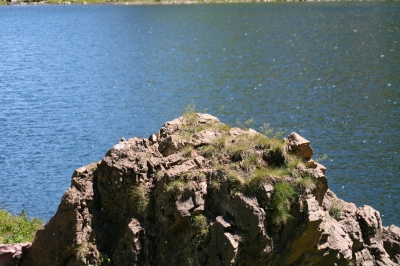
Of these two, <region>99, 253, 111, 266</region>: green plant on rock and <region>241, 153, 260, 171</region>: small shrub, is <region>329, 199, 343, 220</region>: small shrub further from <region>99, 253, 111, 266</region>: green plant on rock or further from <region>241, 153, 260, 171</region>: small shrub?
<region>99, 253, 111, 266</region>: green plant on rock

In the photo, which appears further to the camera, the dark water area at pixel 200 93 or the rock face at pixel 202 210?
the dark water area at pixel 200 93

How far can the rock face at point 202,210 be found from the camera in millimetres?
12289

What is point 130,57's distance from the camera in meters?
56.6

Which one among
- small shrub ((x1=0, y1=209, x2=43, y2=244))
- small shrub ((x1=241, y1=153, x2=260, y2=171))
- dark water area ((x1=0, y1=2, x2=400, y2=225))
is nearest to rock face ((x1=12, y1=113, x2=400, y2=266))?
small shrub ((x1=241, y1=153, x2=260, y2=171))

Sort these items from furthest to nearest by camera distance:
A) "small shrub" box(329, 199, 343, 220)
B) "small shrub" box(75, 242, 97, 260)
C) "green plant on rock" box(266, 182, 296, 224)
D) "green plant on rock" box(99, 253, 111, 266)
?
"small shrub" box(329, 199, 343, 220)
"green plant on rock" box(99, 253, 111, 266)
"small shrub" box(75, 242, 97, 260)
"green plant on rock" box(266, 182, 296, 224)

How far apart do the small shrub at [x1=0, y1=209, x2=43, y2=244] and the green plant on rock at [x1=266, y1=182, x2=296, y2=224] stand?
7503 mm

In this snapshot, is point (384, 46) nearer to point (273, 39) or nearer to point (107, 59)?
point (273, 39)

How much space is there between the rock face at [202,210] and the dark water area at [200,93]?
27.2 feet

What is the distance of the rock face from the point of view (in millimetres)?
12289

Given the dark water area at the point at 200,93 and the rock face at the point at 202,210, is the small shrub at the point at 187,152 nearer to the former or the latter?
the rock face at the point at 202,210

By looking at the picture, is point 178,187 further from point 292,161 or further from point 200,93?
point 200,93

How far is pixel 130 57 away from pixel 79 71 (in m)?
7.67

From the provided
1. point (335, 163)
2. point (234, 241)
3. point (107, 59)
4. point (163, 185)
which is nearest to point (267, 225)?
point (234, 241)

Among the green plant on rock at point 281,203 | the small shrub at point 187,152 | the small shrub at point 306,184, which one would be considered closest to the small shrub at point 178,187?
the small shrub at point 187,152
